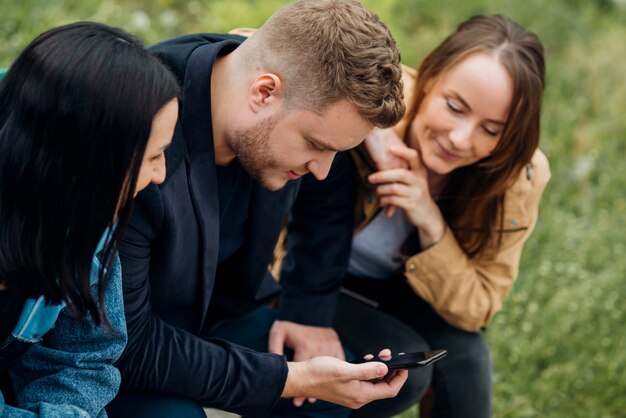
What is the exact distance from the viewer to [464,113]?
2924mm

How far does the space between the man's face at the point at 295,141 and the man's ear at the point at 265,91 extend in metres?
0.04

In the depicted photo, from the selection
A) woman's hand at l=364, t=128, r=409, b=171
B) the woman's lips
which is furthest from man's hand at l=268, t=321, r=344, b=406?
the woman's lips

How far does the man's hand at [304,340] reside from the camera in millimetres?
2924

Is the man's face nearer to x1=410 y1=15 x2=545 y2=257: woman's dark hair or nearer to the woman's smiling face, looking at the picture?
the woman's smiling face

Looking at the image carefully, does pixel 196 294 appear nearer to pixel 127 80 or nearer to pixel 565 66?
pixel 127 80

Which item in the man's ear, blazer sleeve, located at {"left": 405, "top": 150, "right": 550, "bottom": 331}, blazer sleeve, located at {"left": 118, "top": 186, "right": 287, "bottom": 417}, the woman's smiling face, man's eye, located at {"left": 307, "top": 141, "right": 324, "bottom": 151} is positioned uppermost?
the man's ear

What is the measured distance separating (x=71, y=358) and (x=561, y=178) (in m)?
3.61

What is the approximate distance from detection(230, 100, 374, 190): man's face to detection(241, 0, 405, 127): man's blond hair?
0.03 m

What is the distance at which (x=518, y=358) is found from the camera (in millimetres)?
3842

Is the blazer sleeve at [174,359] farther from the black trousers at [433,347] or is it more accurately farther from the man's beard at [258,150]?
the black trousers at [433,347]

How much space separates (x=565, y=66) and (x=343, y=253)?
3.35 metres

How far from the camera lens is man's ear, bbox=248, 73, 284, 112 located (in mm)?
2381

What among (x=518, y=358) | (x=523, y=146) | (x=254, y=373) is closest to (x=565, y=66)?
(x=518, y=358)

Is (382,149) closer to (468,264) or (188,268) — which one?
(468,264)
